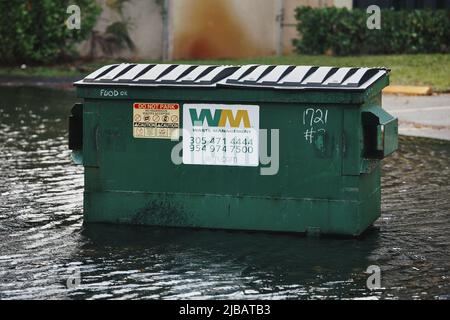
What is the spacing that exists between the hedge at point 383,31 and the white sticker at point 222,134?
49.0 ft

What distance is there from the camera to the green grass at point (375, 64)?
21.8 meters

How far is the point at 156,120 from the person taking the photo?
1051cm

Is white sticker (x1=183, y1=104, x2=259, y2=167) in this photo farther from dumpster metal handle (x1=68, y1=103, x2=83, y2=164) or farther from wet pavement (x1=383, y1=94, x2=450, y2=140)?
wet pavement (x1=383, y1=94, x2=450, y2=140)

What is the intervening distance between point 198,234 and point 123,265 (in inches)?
49.3

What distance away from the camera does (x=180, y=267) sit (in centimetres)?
926

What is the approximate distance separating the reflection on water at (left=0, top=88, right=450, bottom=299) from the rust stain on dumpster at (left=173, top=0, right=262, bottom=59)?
44.2 ft

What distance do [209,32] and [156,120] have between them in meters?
16.2

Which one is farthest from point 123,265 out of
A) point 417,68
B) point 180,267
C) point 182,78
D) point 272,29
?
point 272,29

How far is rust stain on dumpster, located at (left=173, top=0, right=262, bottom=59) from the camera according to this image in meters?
26.3
